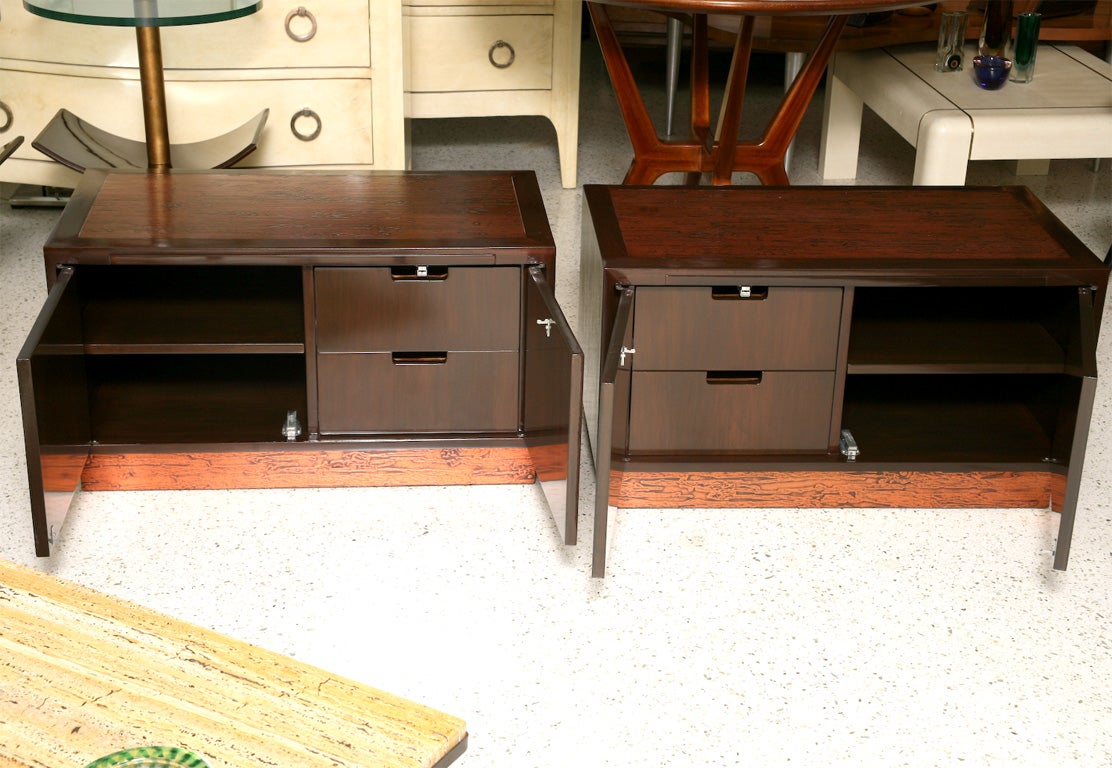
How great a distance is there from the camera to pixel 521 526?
2043 millimetres

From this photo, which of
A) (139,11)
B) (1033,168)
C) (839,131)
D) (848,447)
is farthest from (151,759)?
(1033,168)

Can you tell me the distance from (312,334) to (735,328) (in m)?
0.61

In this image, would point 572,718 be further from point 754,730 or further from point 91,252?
point 91,252

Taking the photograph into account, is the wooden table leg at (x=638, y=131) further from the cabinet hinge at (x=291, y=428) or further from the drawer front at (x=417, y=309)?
the cabinet hinge at (x=291, y=428)

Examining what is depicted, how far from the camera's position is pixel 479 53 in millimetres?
3283

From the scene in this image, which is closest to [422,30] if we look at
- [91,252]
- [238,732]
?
[91,252]

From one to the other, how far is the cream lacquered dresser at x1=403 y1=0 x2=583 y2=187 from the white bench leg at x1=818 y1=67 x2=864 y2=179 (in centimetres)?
65

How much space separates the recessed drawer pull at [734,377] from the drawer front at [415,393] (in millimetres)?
293

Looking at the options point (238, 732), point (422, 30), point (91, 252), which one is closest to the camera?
point (238, 732)

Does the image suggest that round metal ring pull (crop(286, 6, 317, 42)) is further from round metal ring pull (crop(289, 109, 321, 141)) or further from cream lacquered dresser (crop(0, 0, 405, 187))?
round metal ring pull (crop(289, 109, 321, 141))

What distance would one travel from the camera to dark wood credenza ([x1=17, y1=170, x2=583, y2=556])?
6.41ft

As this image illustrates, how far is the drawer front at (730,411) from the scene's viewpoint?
2000mm

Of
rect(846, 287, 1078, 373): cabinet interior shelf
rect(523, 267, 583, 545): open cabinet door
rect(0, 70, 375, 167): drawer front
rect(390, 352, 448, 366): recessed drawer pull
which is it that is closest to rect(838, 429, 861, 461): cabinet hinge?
rect(846, 287, 1078, 373): cabinet interior shelf

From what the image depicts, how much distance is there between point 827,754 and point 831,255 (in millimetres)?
725
